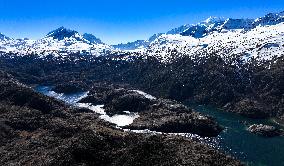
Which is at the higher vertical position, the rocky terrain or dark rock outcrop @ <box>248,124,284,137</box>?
the rocky terrain

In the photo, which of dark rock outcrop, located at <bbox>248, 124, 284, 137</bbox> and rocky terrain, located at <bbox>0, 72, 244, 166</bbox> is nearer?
rocky terrain, located at <bbox>0, 72, 244, 166</bbox>

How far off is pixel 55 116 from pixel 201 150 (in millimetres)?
92706

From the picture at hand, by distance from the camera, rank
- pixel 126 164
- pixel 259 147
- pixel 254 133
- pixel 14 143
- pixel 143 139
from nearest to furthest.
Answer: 1. pixel 126 164
2. pixel 143 139
3. pixel 14 143
4. pixel 259 147
5. pixel 254 133

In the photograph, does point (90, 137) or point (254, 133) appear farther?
point (254, 133)

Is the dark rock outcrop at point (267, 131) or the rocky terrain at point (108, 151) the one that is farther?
the dark rock outcrop at point (267, 131)

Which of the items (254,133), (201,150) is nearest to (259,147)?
(254,133)

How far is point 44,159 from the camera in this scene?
11756 cm

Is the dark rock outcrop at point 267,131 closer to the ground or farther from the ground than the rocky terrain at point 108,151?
closer to the ground

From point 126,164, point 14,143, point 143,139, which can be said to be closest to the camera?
point 126,164

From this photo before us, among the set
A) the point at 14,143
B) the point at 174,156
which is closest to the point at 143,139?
the point at 174,156

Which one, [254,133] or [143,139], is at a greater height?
[143,139]

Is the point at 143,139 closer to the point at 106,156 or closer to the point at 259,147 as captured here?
the point at 106,156

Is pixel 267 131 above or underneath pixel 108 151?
underneath

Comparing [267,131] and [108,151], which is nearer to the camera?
[108,151]
